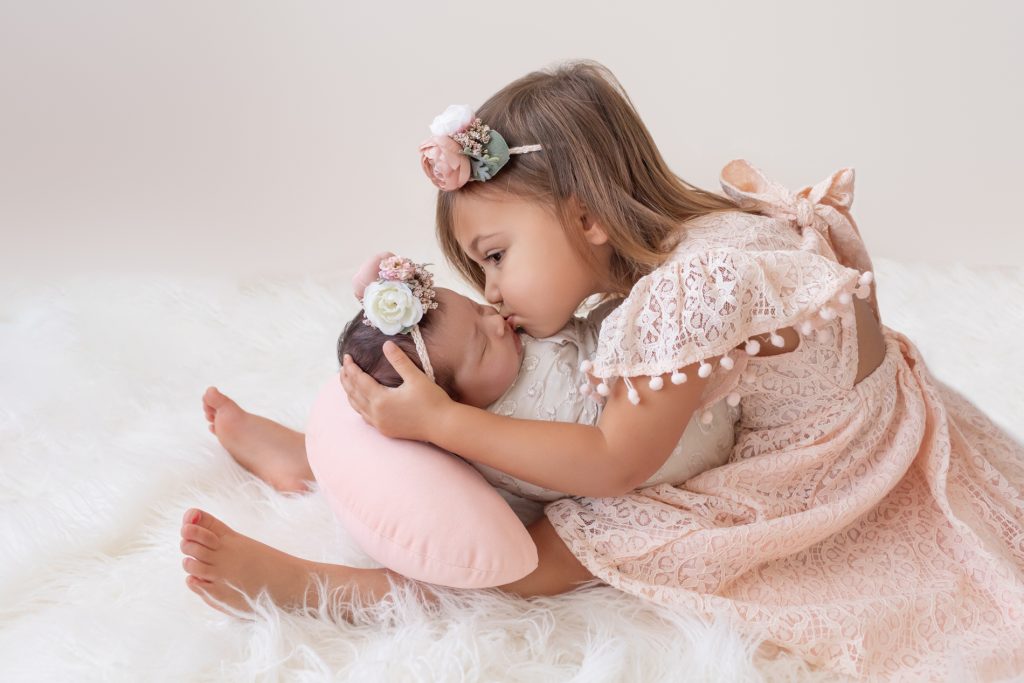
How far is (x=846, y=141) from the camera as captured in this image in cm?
293

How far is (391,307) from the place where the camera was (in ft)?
4.56

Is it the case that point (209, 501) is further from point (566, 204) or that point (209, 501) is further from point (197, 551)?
point (566, 204)

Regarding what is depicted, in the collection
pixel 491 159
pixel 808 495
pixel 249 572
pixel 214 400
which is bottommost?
pixel 808 495

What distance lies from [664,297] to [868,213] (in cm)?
185

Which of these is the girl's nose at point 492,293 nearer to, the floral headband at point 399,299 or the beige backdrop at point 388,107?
the floral headband at point 399,299

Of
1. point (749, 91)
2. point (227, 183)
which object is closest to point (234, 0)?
point (227, 183)

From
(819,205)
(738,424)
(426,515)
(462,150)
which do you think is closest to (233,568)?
(426,515)

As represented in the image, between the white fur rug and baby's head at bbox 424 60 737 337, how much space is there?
14.1 inches

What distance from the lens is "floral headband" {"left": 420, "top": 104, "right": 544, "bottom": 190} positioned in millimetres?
1453

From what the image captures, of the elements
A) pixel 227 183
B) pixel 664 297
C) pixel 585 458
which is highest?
pixel 227 183

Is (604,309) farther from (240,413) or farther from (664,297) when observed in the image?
(240,413)

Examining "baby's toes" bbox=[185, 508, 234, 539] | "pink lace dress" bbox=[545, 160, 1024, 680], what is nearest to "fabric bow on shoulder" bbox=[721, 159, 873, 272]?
"pink lace dress" bbox=[545, 160, 1024, 680]

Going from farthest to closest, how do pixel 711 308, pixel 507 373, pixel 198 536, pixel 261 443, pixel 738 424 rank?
pixel 261 443 < pixel 738 424 < pixel 507 373 < pixel 198 536 < pixel 711 308

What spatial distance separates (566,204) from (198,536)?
0.66m
